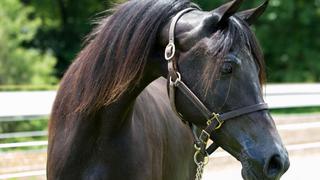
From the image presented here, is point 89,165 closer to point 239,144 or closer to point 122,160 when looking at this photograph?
point 122,160

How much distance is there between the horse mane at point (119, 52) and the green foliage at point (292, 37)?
22068 mm

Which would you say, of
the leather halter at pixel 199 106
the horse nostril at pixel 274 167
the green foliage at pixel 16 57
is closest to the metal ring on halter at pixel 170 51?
the leather halter at pixel 199 106

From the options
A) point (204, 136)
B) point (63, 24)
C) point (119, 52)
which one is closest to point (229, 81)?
point (204, 136)

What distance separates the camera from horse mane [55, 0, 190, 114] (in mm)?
3062

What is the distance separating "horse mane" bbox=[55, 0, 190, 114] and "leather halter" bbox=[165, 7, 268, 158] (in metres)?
0.12

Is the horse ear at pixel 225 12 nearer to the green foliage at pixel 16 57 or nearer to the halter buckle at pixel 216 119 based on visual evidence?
the halter buckle at pixel 216 119

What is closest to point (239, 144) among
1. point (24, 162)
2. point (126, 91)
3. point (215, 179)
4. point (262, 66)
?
point (262, 66)

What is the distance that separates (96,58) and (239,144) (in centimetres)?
97

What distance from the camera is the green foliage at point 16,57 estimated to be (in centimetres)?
2195

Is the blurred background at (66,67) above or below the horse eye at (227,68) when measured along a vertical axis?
below

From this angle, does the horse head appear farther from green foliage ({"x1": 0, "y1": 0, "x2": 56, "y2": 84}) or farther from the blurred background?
green foliage ({"x1": 0, "y1": 0, "x2": 56, "y2": 84})

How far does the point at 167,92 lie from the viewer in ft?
10.7

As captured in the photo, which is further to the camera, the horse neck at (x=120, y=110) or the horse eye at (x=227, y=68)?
the horse neck at (x=120, y=110)

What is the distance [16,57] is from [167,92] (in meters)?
19.9
